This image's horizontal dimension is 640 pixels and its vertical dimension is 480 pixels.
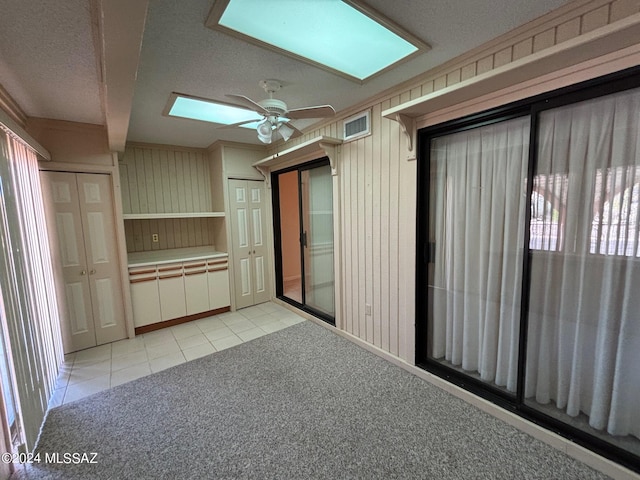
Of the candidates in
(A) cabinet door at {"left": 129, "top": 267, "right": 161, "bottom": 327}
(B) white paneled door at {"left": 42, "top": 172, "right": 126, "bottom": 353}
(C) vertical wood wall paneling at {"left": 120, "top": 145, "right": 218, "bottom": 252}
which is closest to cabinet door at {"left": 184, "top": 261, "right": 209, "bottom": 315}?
(A) cabinet door at {"left": 129, "top": 267, "right": 161, "bottom": 327}

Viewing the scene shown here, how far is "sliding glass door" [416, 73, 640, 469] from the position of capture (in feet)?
4.95

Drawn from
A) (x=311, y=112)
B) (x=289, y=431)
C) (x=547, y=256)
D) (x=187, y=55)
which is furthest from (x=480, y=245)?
(x=187, y=55)

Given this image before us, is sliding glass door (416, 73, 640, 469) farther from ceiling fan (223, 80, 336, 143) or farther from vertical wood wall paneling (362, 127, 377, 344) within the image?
ceiling fan (223, 80, 336, 143)

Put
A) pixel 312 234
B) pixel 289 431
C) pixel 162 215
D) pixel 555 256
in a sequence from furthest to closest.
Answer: pixel 312 234
pixel 162 215
pixel 289 431
pixel 555 256

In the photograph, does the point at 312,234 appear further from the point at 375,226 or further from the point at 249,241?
the point at 375,226

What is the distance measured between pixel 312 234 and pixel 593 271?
2894 mm

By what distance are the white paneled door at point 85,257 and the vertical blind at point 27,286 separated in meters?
0.20

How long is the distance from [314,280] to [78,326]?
2881mm

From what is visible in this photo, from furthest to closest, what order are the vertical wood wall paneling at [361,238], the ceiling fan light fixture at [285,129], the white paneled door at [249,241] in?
the white paneled door at [249,241] < the vertical wood wall paneling at [361,238] < the ceiling fan light fixture at [285,129]

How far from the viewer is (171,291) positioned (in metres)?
3.73

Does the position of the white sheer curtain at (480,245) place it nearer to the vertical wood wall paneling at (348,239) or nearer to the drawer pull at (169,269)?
the vertical wood wall paneling at (348,239)

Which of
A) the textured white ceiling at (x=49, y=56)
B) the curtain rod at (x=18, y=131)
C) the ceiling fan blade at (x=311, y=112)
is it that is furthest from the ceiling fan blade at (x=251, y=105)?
the curtain rod at (x=18, y=131)

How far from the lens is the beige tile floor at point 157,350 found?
2535 mm

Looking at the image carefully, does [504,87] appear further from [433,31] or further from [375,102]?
[375,102]
